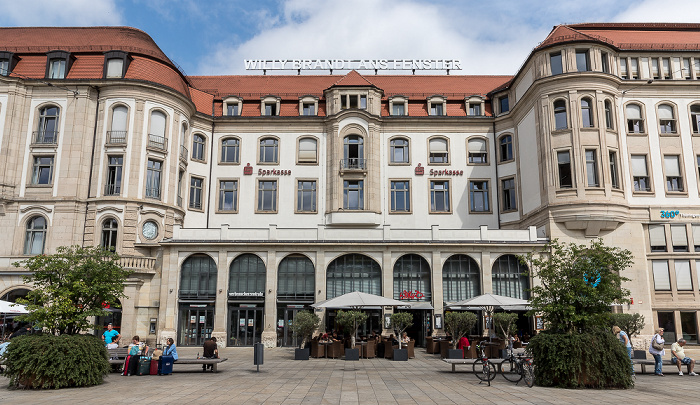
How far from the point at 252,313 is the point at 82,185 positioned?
14.3 m

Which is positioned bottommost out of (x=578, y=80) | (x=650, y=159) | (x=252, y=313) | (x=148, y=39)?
(x=252, y=313)

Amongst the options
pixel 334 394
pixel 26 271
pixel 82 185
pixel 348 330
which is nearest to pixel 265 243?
pixel 348 330

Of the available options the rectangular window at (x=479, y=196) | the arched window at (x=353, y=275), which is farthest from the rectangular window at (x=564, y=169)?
the arched window at (x=353, y=275)

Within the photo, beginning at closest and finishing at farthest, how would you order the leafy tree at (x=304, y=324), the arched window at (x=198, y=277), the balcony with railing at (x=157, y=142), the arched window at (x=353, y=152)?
1. the leafy tree at (x=304, y=324)
2. the arched window at (x=198, y=277)
3. the balcony with railing at (x=157, y=142)
4. the arched window at (x=353, y=152)

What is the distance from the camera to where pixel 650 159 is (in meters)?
35.9

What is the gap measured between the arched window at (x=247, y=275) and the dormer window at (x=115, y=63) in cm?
1567

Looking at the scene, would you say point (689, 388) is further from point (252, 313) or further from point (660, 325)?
point (252, 313)

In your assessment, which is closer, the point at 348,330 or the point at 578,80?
the point at 348,330

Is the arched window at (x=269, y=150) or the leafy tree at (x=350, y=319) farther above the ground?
the arched window at (x=269, y=150)

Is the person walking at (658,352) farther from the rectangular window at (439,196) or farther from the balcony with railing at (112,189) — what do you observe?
the balcony with railing at (112,189)

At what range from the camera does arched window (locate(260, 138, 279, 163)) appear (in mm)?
41844

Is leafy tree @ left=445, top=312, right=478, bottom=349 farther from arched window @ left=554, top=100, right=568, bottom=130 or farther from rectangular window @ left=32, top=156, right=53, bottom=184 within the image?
rectangular window @ left=32, top=156, right=53, bottom=184

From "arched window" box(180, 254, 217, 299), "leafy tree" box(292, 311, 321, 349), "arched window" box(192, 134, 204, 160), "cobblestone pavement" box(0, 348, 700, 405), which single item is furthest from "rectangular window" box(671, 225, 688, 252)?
"arched window" box(192, 134, 204, 160)

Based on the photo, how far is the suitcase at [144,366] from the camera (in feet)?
62.8
